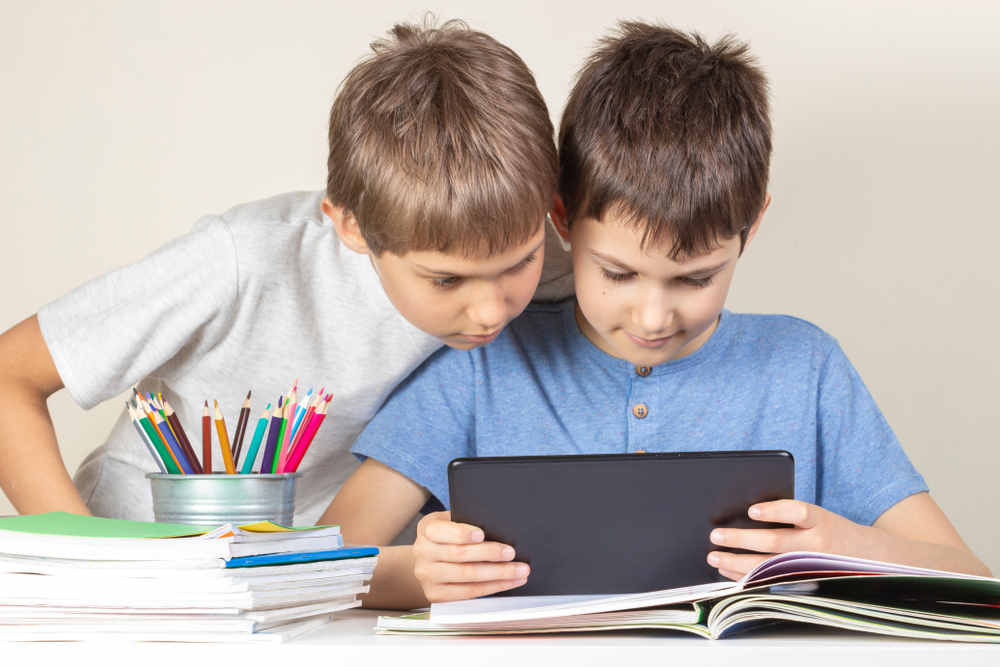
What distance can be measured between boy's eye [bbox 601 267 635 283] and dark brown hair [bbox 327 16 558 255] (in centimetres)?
9

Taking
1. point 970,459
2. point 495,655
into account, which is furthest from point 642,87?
point 970,459

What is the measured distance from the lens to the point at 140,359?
2.63 ft

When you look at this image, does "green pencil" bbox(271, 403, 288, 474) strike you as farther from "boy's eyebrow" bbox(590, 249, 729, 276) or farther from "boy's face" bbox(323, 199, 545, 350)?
"boy's eyebrow" bbox(590, 249, 729, 276)

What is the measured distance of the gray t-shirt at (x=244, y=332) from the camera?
794 mm

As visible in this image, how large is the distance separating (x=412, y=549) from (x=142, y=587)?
0.25 m

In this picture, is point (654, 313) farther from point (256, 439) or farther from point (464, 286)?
point (256, 439)

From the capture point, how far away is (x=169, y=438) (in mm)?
625

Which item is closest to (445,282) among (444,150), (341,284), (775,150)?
(444,150)

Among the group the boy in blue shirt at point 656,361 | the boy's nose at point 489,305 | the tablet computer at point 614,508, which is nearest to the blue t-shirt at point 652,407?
the boy in blue shirt at point 656,361

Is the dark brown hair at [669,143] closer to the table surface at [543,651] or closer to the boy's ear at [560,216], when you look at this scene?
the boy's ear at [560,216]

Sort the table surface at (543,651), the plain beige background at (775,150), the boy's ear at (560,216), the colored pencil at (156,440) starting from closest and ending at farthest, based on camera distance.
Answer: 1. the table surface at (543,651)
2. the colored pencil at (156,440)
3. the boy's ear at (560,216)
4. the plain beige background at (775,150)

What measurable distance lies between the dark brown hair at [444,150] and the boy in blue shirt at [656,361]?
0.28 ft

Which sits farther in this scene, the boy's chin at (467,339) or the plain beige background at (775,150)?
the plain beige background at (775,150)

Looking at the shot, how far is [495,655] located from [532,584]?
5.3 inches
